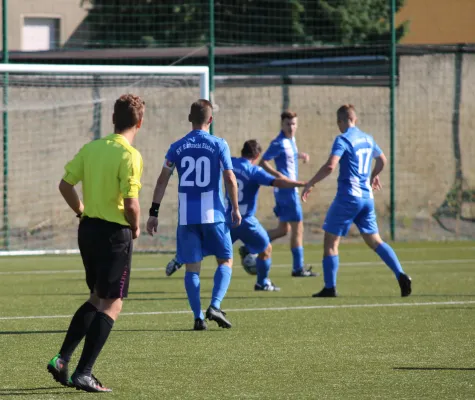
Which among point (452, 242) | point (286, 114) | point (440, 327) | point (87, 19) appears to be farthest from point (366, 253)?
point (87, 19)

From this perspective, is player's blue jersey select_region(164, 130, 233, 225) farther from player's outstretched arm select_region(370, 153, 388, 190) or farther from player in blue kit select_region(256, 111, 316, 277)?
player in blue kit select_region(256, 111, 316, 277)

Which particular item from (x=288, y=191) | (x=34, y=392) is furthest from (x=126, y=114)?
(x=288, y=191)

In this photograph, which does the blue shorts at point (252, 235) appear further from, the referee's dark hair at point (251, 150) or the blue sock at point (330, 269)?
the blue sock at point (330, 269)

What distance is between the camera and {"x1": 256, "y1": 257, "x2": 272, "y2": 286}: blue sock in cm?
1279

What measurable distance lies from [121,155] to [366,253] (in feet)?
40.2

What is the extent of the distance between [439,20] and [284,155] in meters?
17.3

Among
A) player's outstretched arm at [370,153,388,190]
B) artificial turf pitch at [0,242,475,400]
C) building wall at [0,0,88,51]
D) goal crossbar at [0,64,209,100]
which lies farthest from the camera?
building wall at [0,0,88,51]

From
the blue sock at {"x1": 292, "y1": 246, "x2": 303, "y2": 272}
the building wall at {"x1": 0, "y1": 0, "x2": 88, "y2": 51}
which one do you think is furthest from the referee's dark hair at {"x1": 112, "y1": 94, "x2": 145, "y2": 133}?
the building wall at {"x1": 0, "y1": 0, "x2": 88, "y2": 51}

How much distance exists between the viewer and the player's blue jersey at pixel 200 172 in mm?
9477

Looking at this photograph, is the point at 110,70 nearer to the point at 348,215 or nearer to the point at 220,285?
the point at 348,215

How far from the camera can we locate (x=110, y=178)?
21.6ft

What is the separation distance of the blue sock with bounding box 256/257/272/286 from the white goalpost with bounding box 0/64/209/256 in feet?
16.5

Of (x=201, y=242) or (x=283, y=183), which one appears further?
(x=283, y=183)

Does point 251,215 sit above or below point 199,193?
below
